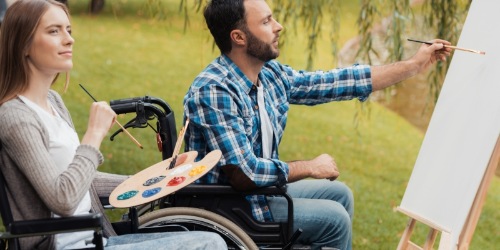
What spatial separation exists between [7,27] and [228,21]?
2.75ft

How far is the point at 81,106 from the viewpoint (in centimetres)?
821

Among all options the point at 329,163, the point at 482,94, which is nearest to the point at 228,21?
the point at 329,163

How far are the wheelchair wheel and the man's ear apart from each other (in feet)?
1.85

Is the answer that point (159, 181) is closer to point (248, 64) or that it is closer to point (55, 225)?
point (55, 225)

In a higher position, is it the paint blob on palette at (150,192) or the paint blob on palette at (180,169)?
the paint blob on palette at (180,169)

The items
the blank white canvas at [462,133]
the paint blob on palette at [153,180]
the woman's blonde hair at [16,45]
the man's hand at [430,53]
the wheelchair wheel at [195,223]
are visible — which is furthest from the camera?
the man's hand at [430,53]

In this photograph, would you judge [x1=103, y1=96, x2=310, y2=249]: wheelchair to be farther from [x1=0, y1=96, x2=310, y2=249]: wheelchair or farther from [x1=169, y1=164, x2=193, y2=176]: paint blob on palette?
[x1=169, y1=164, x2=193, y2=176]: paint blob on palette

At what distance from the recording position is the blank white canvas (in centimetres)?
289

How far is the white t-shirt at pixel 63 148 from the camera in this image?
2.40 meters

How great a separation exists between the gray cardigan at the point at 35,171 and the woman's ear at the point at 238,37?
80cm

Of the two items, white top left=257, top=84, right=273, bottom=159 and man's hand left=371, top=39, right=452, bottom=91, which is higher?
man's hand left=371, top=39, right=452, bottom=91

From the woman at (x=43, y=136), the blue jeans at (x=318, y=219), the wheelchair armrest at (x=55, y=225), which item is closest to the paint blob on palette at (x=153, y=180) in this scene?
the woman at (x=43, y=136)

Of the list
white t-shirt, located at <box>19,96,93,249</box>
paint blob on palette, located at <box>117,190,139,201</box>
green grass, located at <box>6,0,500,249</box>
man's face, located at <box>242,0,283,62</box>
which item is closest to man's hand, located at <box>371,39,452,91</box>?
man's face, located at <box>242,0,283,62</box>

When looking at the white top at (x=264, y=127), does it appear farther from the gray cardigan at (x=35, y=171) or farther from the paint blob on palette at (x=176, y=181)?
the gray cardigan at (x=35, y=171)
